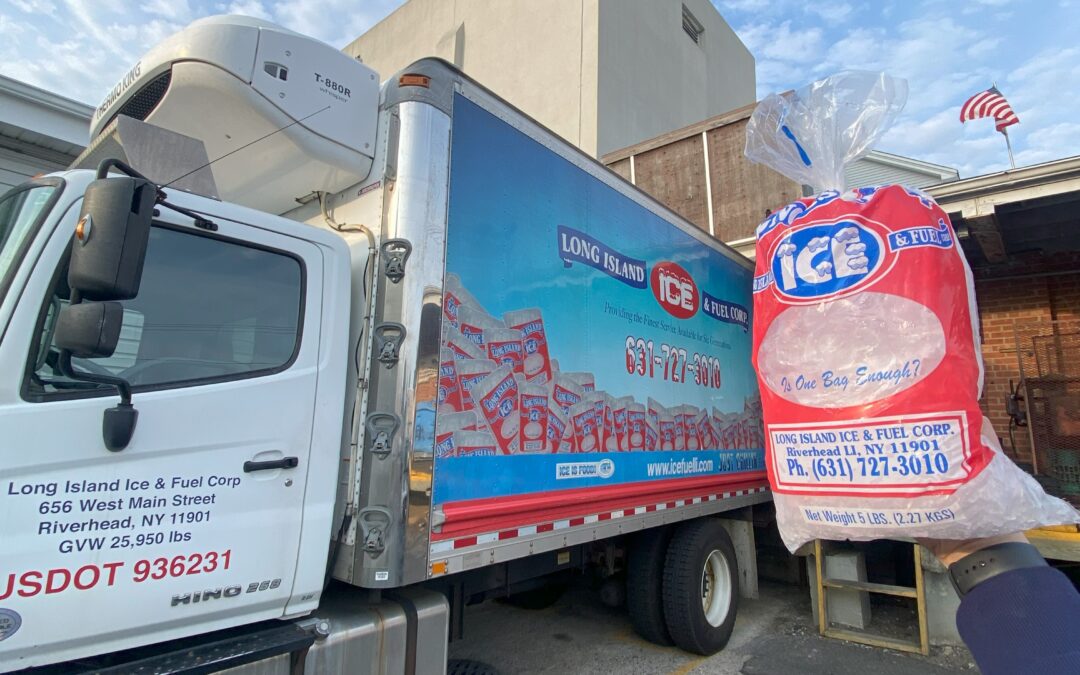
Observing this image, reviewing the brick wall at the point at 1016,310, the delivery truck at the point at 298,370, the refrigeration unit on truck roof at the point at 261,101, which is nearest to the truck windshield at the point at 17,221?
the delivery truck at the point at 298,370

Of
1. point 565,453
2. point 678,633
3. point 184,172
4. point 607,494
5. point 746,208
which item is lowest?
point 678,633

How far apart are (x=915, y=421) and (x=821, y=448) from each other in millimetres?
250

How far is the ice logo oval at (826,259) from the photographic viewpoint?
181 cm

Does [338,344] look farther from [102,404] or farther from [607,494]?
[607,494]

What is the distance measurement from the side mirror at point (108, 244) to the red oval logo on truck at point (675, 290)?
3121mm

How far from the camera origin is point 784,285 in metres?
1.95

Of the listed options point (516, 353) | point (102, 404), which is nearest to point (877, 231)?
point (516, 353)

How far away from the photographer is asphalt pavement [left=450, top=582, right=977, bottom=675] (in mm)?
4258

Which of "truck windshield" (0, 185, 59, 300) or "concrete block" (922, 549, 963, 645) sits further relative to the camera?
"concrete block" (922, 549, 963, 645)

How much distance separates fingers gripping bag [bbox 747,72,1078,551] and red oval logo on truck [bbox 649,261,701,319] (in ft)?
7.16

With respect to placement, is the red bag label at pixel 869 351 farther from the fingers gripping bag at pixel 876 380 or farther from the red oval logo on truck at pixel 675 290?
the red oval logo on truck at pixel 675 290

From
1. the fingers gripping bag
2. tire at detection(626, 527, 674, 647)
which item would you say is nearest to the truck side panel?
tire at detection(626, 527, 674, 647)

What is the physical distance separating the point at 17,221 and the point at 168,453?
91 centimetres

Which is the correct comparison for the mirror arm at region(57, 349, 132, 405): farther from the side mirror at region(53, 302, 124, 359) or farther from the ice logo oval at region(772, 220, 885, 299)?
the ice logo oval at region(772, 220, 885, 299)
